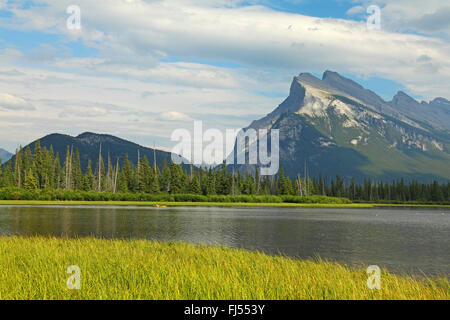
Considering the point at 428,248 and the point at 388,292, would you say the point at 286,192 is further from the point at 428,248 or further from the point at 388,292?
the point at 388,292

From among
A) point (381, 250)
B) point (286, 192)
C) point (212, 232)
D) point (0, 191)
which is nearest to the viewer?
point (381, 250)

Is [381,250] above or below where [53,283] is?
below

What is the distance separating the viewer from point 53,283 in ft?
47.3

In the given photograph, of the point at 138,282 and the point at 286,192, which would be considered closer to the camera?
the point at 138,282

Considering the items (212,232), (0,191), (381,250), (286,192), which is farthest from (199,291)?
(286,192)

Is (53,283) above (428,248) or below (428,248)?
above

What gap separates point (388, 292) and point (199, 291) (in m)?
6.58

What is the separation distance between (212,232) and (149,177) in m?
111

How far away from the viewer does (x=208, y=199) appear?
483 ft

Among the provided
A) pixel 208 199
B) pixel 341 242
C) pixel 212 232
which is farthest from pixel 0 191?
pixel 341 242
